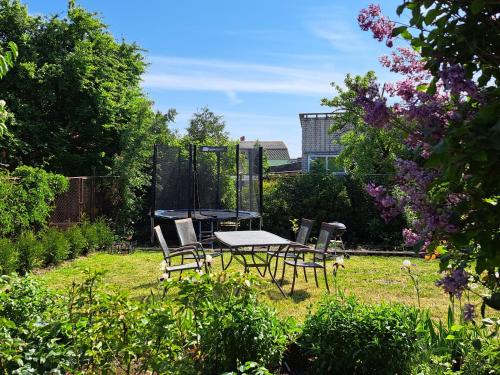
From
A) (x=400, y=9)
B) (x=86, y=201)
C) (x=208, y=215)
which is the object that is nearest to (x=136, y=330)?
(x=400, y=9)

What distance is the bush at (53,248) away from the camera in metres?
8.03

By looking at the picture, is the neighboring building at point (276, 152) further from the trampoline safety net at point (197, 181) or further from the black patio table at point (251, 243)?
the black patio table at point (251, 243)

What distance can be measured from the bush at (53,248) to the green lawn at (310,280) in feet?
0.56

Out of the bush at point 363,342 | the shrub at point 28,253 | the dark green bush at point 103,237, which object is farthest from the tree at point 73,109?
the bush at point 363,342

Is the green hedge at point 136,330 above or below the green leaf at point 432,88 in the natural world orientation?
below

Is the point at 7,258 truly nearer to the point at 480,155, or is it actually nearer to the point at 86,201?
the point at 86,201

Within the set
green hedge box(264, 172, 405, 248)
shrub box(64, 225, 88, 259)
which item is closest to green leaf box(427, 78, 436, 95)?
shrub box(64, 225, 88, 259)

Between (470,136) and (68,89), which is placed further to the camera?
(68,89)

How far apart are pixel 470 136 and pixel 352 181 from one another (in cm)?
1154

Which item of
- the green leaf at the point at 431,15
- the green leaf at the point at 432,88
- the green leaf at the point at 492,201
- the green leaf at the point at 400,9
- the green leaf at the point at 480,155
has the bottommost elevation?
the green leaf at the point at 492,201

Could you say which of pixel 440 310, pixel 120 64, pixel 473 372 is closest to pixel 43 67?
pixel 120 64

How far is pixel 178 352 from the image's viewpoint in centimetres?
239

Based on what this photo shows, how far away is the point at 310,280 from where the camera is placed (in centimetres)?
695

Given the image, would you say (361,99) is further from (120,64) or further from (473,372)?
(120,64)
